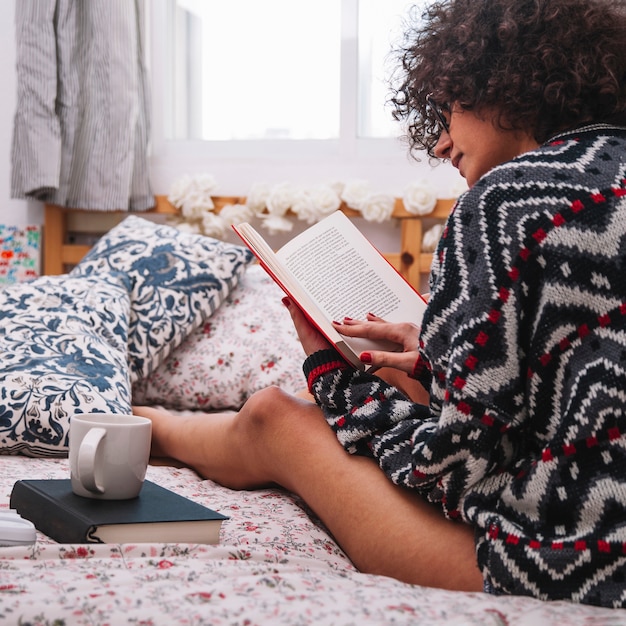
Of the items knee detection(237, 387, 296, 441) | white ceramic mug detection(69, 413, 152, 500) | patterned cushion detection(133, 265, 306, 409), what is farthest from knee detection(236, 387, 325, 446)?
patterned cushion detection(133, 265, 306, 409)

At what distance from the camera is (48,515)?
863 millimetres

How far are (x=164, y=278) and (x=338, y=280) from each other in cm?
83

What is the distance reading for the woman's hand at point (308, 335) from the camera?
1102 millimetres

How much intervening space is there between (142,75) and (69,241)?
1.90ft

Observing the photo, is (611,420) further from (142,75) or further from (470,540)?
(142,75)

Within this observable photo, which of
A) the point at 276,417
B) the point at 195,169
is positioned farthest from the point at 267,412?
the point at 195,169

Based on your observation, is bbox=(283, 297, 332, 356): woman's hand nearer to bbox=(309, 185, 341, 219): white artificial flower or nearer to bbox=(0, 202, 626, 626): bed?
bbox=(0, 202, 626, 626): bed

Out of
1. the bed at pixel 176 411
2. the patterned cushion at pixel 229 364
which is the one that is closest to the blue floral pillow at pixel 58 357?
the bed at pixel 176 411

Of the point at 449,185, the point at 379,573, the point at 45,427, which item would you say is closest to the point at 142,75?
the point at 449,185

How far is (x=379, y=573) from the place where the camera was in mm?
901

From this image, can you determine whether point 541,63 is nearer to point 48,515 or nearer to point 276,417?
point 276,417

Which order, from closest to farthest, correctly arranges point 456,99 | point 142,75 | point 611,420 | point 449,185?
point 611,420
point 456,99
point 449,185
point 142,75

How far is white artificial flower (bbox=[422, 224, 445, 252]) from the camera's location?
2.27m

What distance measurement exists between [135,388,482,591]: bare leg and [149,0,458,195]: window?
1.37 m
